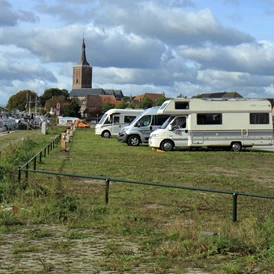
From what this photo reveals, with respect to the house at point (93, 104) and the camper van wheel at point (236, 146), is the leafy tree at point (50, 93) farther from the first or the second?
the camper van wheel at point (236, 146)

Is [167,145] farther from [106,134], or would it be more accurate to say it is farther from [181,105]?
[106,134]

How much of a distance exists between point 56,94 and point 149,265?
166 meters

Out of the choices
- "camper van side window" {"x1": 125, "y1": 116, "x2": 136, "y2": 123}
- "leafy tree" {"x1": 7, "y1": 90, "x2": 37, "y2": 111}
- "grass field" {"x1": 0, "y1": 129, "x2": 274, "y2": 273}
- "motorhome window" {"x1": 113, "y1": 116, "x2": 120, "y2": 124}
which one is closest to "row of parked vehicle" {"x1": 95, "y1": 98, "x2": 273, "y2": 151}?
"grass field" {"x1": 0, "y1": 129, "x2": 274, "y2": 273}

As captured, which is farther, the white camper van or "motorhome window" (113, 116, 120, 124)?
"motorhome window" (113, 116, 120, 124)

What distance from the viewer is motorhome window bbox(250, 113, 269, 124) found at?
94.0 feet

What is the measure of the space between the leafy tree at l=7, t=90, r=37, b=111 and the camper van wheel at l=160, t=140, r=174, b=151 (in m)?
136

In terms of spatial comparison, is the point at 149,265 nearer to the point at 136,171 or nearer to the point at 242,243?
the point at 242,243

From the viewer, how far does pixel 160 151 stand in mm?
28234

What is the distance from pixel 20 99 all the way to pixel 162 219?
162m

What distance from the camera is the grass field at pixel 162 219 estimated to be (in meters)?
6.62

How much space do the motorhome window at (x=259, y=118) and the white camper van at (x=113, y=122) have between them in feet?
52.2

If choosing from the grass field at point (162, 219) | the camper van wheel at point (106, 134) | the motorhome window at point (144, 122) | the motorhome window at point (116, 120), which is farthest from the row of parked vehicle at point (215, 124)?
the camper van wheel at point (106, 134)

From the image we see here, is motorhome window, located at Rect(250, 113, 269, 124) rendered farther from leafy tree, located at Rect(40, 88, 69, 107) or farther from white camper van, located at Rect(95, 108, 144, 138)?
leafy tree, located at Rect(40, 88, 69, 107)

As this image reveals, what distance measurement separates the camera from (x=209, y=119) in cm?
2838
